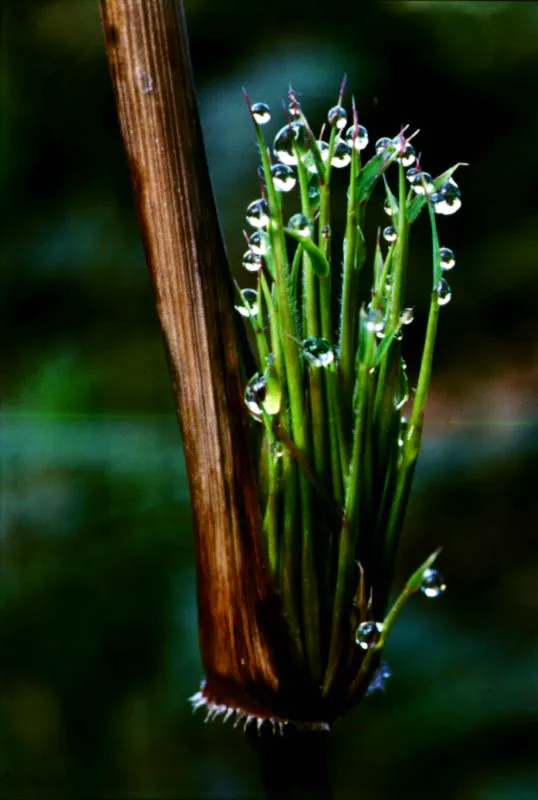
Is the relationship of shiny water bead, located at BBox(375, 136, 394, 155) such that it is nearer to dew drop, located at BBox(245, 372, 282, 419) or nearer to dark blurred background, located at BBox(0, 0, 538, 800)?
dew drop, located at BBox(245, 372, 282, 419)

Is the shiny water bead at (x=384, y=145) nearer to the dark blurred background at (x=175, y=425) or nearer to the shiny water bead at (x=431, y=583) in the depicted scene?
the shiny water bead at (x=431, y=583)

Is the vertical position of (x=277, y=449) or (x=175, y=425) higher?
(x=277, y=449)

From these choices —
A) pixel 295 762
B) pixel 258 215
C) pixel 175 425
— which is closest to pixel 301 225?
pixel 258 215

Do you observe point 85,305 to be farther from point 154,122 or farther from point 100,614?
point 154,122

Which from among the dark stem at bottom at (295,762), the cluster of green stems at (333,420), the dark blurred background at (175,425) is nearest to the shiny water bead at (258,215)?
the cluster of green stems at (333,420)

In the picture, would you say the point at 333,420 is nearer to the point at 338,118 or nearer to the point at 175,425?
the point at 338,118

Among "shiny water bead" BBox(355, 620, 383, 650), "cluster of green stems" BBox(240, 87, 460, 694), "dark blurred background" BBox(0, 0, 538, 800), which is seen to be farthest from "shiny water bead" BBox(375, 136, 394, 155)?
"dark blurred background" BBox(0, 0, 538, 800)

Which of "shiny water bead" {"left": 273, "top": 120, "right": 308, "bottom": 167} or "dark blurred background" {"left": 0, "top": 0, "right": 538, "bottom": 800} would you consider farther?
"dark blurred background" {"left": 0, "top": 0, "right": 538, "bottom": 800}
